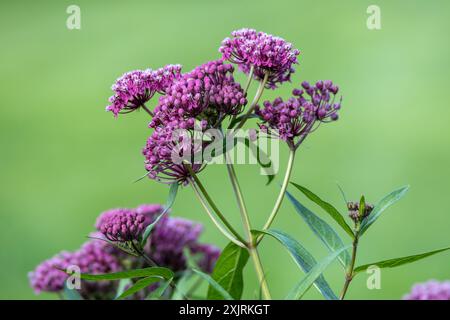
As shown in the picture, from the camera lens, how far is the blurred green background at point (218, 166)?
→ 4059 millimetres

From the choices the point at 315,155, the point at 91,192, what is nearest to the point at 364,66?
the point at 315,155

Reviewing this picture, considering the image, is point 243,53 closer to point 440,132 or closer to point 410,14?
point 440,132

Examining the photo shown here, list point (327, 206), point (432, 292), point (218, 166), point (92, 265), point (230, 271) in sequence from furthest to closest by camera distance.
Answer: point (218, 166), point (92, 265), point (432, 292), point (230, 271), point (327, 206)

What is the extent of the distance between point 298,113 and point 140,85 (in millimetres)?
259

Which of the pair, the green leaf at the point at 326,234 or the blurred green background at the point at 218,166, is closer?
the green leaf at the point at 326,234

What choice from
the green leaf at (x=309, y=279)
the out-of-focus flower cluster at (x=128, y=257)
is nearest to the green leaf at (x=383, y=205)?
the green leaf at (x=309, y=279)

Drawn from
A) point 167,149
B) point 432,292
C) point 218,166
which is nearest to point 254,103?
point 167,149

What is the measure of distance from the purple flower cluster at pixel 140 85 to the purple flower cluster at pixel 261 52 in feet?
0.35

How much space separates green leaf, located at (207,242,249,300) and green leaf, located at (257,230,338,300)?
0.40 ft

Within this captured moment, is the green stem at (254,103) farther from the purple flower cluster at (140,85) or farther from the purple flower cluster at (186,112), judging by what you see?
the purple flower cluster at (140,85)

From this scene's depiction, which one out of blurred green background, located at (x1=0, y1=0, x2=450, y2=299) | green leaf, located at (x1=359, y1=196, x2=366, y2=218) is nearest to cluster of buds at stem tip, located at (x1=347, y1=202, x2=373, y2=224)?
green leaf, located at (x1=359, y1=196, x2=366, y2=218)

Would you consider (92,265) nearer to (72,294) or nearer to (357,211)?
(72,294)

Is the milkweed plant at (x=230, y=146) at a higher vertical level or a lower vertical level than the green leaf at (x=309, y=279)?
higher

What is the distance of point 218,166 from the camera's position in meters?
4.63
